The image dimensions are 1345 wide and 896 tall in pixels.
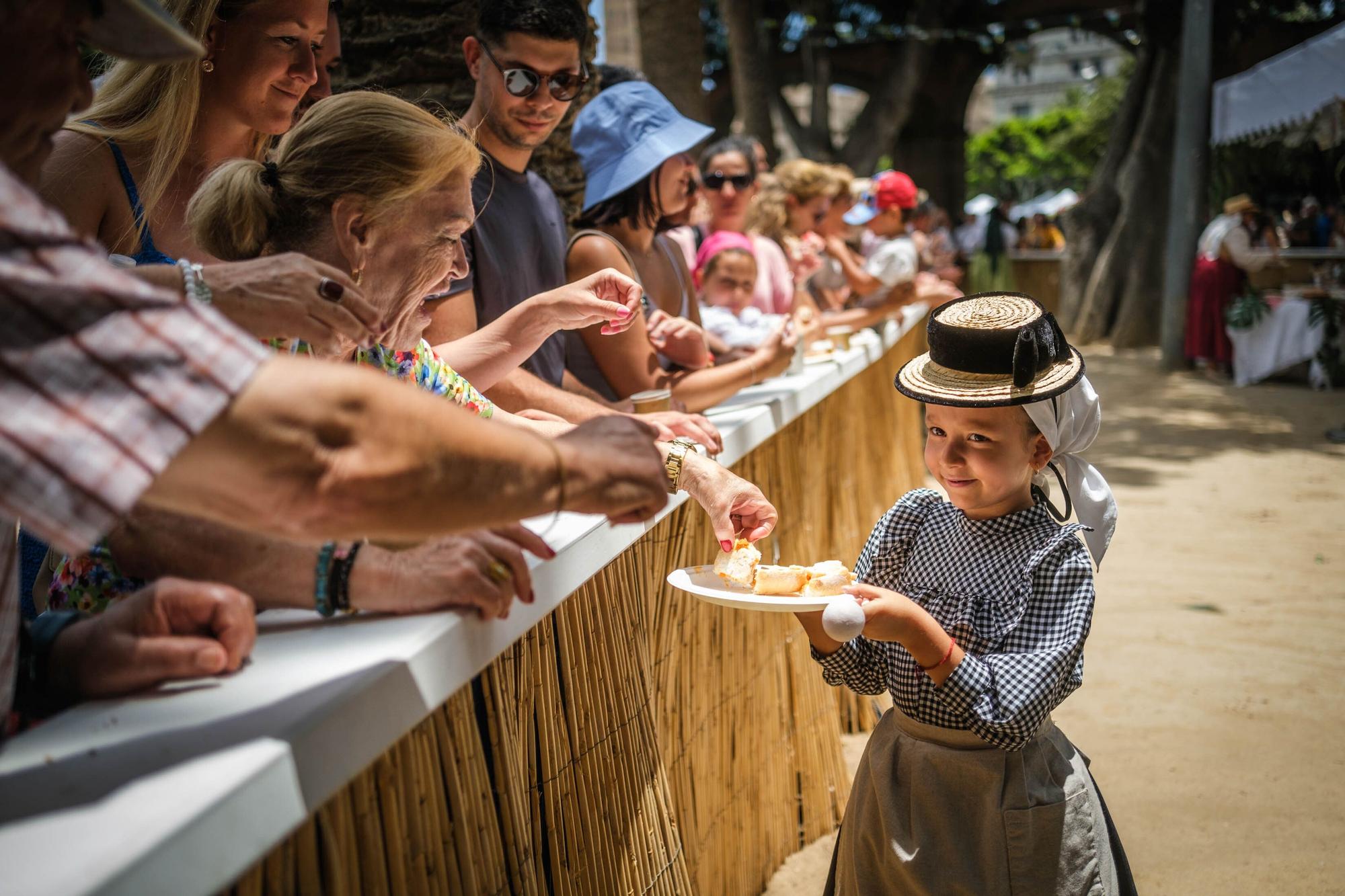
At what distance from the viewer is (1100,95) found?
46375mm

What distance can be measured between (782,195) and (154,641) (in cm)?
598

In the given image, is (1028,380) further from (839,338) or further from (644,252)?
(839,338)

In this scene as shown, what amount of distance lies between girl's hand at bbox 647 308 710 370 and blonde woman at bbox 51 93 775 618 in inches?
40.3

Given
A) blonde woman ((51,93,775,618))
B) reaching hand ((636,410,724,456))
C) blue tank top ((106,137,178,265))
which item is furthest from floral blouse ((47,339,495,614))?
blue tank top ((106,137,178,265))

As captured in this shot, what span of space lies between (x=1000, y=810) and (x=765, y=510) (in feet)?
2.52

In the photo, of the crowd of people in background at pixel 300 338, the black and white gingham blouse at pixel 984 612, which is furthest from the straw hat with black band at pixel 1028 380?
the crowd of people in background at pixel 300 338

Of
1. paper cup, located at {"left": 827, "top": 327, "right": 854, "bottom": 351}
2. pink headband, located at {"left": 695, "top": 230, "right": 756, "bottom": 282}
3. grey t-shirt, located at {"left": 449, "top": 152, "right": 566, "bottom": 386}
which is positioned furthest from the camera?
paper cup, located at {"left": 827, "top": 327, "right": 854, "bottom": 351}

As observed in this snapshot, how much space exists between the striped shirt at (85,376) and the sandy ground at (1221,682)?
2837 millimetres

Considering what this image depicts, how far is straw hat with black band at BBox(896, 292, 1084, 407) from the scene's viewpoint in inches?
85.2

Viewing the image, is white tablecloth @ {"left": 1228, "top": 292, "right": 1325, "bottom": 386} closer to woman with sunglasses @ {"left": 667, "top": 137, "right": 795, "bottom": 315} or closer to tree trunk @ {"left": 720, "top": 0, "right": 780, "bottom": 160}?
tree trunk @ {"left": 720, "top": 0, "right": 780, "bottom": 160}

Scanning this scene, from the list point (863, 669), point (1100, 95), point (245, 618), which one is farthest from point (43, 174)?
point (1100, 95)

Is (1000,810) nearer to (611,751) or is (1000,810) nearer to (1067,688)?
(1067,688)

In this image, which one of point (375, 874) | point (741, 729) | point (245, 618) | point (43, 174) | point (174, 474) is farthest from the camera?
point (741, 729)

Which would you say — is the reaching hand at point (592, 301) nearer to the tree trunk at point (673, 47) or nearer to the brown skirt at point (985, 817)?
the brown skirt at point (985, 817)
